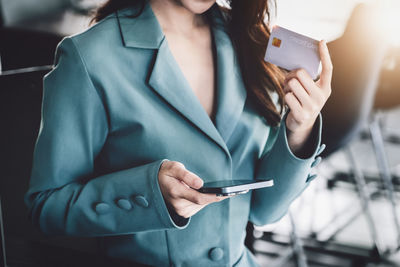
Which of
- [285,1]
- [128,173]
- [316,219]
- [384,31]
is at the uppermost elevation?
Answer: [285,1]

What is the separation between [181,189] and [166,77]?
0.22m

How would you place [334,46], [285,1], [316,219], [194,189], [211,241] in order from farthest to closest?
[316,219]
[334,46]
[285,1]
[211,241]
[194,189]

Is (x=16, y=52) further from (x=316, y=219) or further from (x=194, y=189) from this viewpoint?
(x=316, y=219)

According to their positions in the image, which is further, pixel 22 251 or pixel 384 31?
pixel 384 31

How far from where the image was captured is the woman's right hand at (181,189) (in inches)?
22.0

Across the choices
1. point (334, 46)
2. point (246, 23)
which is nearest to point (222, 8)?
→ point (246, 23)

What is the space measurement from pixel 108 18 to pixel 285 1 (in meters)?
0.42

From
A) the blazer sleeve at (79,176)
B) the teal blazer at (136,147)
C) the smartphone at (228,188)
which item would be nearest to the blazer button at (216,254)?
the teal blazer at (136,147)

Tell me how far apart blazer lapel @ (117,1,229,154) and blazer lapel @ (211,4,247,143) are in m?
0.04

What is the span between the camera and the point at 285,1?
3.06 ft

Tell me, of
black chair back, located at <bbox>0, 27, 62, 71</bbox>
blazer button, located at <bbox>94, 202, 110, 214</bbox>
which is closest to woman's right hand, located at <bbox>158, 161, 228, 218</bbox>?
blazer button, located at <bbox>94, 202, 110, 214</bbox>

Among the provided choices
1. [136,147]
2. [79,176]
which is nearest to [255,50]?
[136,147]

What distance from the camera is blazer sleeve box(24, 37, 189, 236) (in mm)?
667

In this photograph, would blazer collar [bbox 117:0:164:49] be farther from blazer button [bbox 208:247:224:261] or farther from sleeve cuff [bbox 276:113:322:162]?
blazer button [bbox 208:247:224:261]
